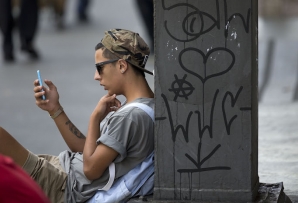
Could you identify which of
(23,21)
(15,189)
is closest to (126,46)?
(15,189)

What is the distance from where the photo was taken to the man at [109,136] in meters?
3.87

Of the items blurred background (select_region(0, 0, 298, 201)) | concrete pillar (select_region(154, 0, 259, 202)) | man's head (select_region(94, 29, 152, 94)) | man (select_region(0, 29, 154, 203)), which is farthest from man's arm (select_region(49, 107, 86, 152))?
blurred background (select_region(0, 0, 298, 201))

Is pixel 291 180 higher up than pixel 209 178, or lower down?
lower down

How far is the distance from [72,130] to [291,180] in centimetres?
164

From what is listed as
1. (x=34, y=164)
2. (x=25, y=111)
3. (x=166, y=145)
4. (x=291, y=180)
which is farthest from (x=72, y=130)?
(x=25, y=111)

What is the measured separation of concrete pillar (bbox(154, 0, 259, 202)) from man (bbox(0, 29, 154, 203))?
0.54 ft

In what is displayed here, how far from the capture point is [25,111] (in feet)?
27.6

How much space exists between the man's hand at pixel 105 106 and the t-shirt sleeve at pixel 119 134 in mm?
153

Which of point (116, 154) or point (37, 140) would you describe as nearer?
point (116, 154)

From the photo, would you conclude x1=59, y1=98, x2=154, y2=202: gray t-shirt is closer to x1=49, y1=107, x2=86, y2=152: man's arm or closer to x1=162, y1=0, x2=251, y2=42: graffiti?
x1=49, y1=107, x2=86, y2=152: man's arm

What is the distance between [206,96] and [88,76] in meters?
6.47

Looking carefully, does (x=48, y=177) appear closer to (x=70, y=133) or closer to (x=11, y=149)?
(x=11, y=149)

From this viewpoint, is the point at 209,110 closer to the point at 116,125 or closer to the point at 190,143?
the point at 190,143

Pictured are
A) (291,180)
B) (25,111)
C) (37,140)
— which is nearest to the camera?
(291,180)
